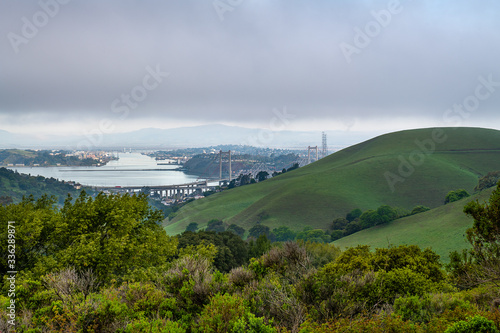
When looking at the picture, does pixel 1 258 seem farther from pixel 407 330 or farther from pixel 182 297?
pixel 407 330

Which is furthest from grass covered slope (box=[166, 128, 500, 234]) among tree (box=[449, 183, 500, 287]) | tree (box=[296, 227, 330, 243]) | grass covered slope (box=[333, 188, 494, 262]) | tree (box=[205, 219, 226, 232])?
tree (box=[449, 183, 500, 287])

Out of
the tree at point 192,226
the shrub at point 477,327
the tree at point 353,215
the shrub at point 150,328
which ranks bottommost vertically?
the tree at point 192,226

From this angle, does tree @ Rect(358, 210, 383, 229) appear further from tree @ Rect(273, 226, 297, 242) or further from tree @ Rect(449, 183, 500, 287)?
tree @ Rect(449, 183, 500, 287)

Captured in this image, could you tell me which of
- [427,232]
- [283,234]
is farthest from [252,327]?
[283,234]

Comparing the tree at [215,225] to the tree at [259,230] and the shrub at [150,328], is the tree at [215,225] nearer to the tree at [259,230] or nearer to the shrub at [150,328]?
the tree at [259,230]

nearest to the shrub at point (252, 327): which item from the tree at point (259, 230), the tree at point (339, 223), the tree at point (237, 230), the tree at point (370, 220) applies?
the tree at point (370, 220)

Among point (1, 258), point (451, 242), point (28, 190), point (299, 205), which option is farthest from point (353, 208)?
point (28, 190)
